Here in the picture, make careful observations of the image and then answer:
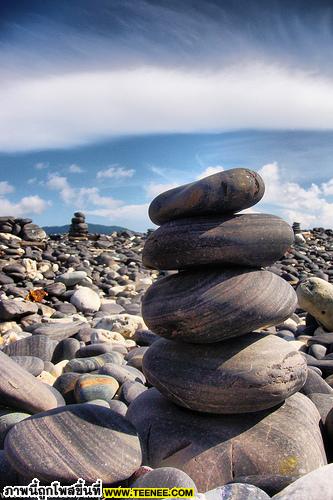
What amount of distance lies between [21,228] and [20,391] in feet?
52.5

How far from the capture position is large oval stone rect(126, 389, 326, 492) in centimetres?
310

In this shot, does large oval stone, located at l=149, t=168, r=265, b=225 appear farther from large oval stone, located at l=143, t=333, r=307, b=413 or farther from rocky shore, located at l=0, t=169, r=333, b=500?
large oval stone, located at l=143, t=333, r=307, b=413

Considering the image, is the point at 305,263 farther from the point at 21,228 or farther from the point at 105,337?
the point at 105,337

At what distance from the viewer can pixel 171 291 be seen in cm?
345

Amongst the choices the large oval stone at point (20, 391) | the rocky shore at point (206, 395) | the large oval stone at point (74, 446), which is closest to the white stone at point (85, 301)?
the rocky shore at point (206, 395)

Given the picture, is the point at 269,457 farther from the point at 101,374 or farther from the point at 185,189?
the point at 101,374

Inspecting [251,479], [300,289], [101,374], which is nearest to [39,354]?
[101,374]

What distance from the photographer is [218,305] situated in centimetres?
320

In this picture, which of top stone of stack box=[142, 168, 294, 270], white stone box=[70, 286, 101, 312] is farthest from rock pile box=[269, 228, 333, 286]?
top stone of stack box=[142, 168, 294, 270]

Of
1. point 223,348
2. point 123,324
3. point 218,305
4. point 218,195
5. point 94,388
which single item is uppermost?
point 218,195

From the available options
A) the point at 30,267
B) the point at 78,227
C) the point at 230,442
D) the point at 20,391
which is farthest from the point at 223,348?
the point at 78,227

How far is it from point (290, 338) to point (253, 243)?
4751mm

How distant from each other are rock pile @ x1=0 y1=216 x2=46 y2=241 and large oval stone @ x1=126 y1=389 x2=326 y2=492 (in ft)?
51.8

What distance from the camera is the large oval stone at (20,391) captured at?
12.5ft
